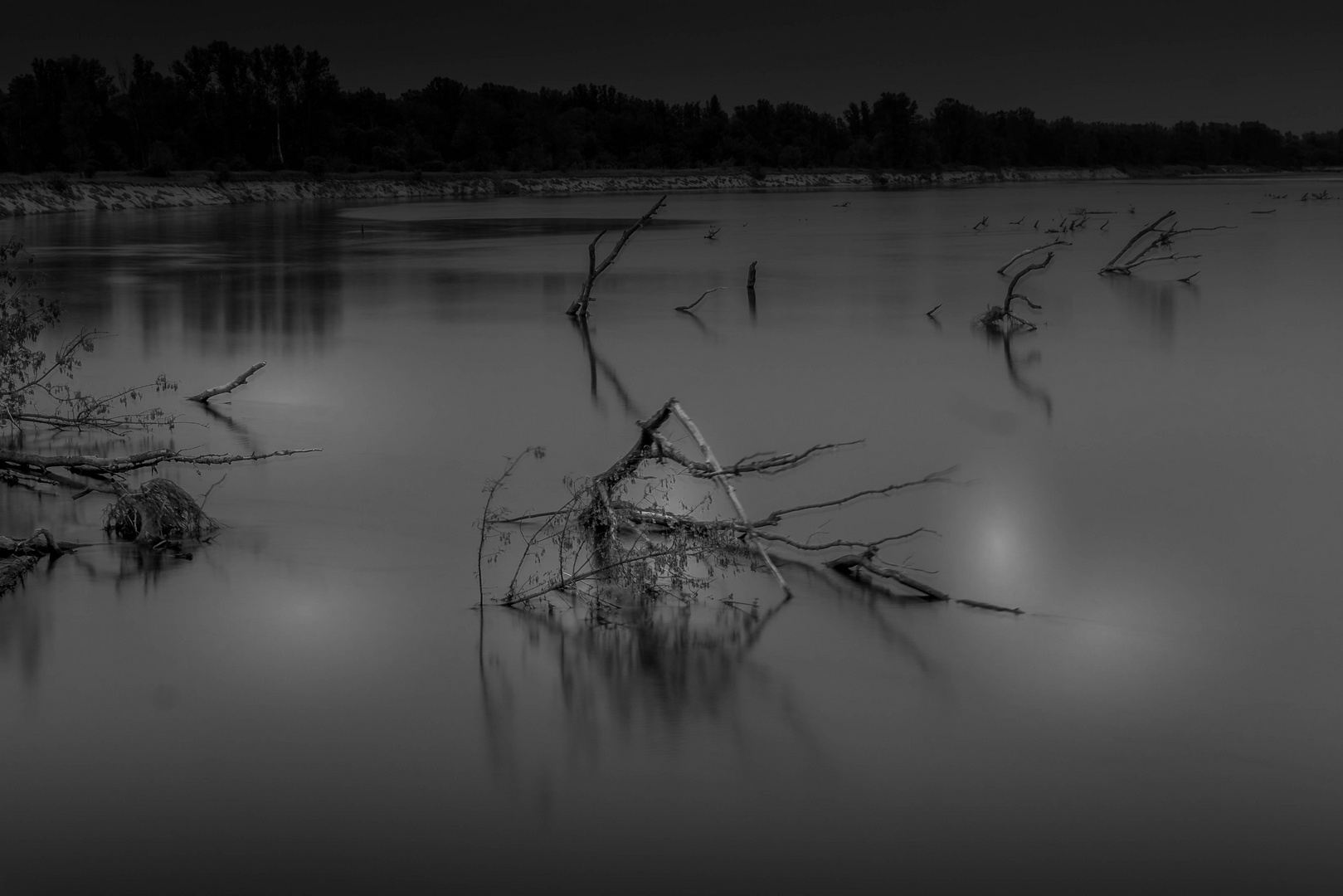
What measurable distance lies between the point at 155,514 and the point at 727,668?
5327 mm

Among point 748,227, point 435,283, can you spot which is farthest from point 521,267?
point 748,227

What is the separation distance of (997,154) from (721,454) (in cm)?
18821

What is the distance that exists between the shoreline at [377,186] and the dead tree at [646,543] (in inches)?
2582

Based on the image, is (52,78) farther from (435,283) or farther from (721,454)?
(721,454)

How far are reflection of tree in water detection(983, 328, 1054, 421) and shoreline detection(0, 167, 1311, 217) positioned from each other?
188 ft

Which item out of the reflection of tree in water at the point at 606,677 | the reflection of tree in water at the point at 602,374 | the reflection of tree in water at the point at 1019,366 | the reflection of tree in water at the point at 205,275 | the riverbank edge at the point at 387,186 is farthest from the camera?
the riverbank edge at the point at 387,186

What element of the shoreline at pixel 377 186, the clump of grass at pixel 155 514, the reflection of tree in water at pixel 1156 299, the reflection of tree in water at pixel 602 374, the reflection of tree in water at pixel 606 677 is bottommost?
the reflection of tree in water at pixel 606 677

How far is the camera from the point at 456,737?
8008 millimetres

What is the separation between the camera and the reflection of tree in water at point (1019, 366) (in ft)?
61.7

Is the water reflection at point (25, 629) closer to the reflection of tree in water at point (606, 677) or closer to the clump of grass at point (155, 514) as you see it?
the clump of grass at point (155, 514)

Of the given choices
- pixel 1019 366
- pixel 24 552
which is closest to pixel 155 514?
pixel 24 552

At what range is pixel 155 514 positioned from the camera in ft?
37.8

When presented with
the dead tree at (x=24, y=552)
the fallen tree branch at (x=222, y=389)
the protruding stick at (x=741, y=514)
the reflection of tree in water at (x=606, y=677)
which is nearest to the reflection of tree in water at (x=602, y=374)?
the fallen tree branch at (x=222, y=389)

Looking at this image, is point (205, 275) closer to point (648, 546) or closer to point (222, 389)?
point (222, 389)
